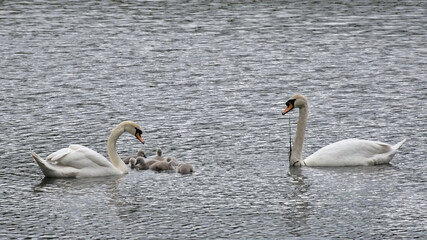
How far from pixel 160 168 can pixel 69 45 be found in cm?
1309

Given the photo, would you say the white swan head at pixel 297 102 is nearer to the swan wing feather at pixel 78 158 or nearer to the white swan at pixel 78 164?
the white swan at pixel 78 164

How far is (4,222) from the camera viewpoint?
1353 centimetres

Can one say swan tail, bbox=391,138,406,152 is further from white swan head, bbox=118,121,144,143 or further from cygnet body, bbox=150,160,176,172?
white swan head, bbox=118,121,144,143

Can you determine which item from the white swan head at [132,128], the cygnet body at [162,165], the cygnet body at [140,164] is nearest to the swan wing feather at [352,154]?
the cygnet body at [162,165]

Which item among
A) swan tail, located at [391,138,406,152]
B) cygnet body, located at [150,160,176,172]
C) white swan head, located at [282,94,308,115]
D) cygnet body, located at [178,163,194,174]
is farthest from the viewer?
white swan head, located at [282,94,308,115]

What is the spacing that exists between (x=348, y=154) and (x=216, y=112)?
4206mm

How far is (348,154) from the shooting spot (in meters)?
16.9

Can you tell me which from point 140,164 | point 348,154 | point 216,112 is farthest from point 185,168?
point 216,112

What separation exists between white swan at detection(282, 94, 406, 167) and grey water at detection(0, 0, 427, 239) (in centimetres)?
20

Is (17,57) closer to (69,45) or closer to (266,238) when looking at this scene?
(69,45)

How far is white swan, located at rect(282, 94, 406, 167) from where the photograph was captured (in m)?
16.8

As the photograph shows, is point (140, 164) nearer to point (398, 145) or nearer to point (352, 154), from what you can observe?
point (352, 154)

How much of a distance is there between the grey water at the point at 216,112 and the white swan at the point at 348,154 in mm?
204

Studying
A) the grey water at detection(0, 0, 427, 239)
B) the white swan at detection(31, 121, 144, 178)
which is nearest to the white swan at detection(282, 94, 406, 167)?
the grey water at detection(0, 0, 427, 239)
